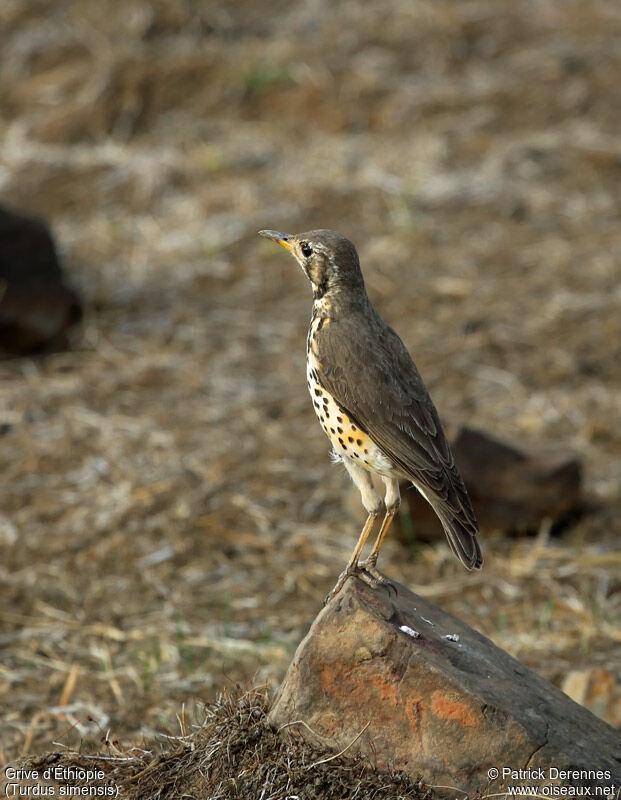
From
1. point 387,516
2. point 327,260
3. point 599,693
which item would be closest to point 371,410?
point 387,516

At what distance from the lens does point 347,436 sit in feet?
15.4

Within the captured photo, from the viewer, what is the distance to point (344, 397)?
4641 millimetres

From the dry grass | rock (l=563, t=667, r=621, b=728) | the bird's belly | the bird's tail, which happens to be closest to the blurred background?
rock (l=563, t=667, r=621, b=728)

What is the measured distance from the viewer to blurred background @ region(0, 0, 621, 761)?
646cm

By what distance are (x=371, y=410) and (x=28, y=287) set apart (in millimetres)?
5461

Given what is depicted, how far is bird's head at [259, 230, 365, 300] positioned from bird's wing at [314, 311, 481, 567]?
0.24 metres

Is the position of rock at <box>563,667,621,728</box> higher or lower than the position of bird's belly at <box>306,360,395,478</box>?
lower

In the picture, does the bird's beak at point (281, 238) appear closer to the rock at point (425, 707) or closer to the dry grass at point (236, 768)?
the rock at point (425, 707)

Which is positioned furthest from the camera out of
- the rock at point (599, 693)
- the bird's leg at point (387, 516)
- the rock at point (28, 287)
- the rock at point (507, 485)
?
the rock at point (28, 287)

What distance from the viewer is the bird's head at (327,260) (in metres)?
4.90

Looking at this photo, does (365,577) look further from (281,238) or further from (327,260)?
(281,238)

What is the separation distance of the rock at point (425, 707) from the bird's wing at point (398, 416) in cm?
50

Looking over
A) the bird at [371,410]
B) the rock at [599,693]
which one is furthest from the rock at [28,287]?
the rock at [599,693]

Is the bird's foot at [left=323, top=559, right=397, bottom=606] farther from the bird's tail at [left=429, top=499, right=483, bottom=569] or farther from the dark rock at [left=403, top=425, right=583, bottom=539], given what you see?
the dark rock at [left=403, top=425, right=583, bottom=539]
